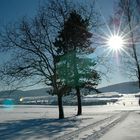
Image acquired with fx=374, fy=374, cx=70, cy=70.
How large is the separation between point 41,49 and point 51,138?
1737cm

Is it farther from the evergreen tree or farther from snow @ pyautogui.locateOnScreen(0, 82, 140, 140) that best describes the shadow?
the evergreen tree

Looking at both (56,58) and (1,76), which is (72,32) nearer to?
(56,58)

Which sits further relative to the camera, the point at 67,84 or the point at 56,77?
the point at 67,84

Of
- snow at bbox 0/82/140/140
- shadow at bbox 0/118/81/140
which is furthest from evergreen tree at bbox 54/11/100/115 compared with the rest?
shadow at bbox 0/118/81/140

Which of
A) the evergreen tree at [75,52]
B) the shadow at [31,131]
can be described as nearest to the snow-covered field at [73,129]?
the shadow at [31,131]

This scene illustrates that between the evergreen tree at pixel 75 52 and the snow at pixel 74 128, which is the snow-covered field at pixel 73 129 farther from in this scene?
the evergreen tree at pixel 75 52

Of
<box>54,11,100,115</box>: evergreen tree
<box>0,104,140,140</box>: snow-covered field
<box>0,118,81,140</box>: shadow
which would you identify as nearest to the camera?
<box>0,104,140,140</box>: snow-covered field

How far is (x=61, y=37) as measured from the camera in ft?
120

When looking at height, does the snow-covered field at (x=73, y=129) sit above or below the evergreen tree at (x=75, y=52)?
below

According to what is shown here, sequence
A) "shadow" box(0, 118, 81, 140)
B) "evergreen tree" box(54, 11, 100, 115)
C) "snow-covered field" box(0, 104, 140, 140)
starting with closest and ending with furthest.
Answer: "snow-covered field" box(0, 104, 140, 140)
"shadow" box(0, 118, 81, 140)
"evergreen tree" box(54, 11, 100, 115)

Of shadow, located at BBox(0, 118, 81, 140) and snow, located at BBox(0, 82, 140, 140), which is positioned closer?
snow, located at BBox(0, 82, 140, 140)

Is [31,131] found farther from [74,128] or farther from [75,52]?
[75,52]

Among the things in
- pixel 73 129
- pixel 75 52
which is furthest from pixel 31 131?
pixel 75 52

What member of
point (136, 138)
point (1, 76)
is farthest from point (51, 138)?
point (1, 76)
